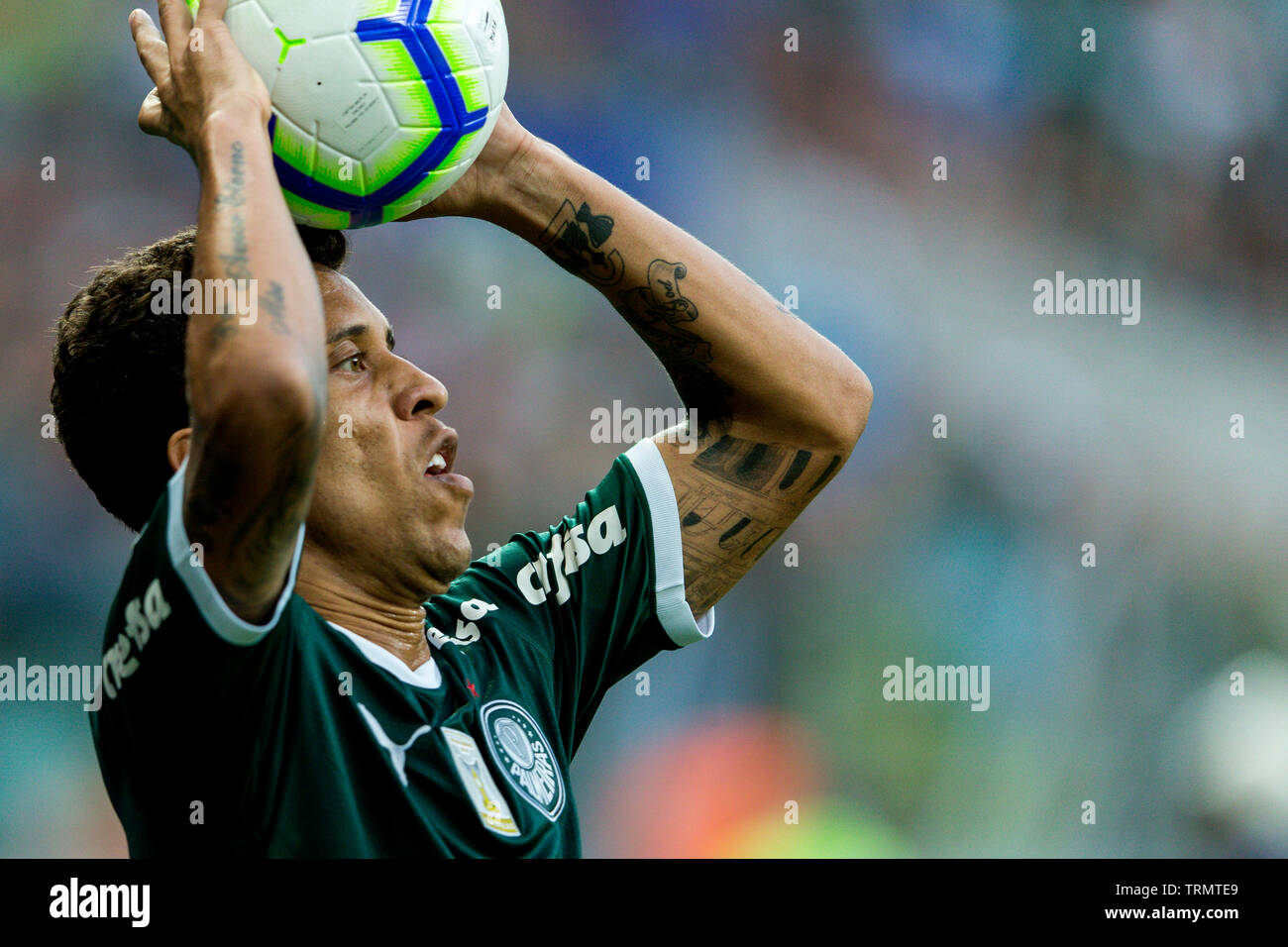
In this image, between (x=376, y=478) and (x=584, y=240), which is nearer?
(x=376, y=478)

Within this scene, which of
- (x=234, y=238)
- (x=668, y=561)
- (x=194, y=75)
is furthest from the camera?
(x=668, y=561)

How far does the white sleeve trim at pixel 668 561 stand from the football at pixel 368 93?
2.62 feet

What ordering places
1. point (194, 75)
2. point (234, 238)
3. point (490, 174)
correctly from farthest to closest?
point (490, 174), point (194, 75), point (234, 238)

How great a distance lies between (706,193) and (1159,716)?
3.22 metres

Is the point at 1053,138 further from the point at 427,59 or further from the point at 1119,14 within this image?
the point at 427,59

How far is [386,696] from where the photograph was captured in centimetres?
217

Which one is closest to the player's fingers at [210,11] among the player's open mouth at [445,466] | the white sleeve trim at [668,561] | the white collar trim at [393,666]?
the player's open mouth at [445,466]

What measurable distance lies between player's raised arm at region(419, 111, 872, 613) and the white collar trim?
0.61 m

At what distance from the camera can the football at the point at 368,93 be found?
2039mm

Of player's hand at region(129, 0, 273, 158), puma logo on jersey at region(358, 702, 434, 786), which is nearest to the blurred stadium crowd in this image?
puma logo on jersey at region(358, 702, 434, 786)

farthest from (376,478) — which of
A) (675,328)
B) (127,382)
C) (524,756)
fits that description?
(675,328)

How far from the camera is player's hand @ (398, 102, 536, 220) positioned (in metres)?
2.52

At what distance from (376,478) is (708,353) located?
734 millimetres

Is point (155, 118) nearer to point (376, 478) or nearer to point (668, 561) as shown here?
point (376, 478)
